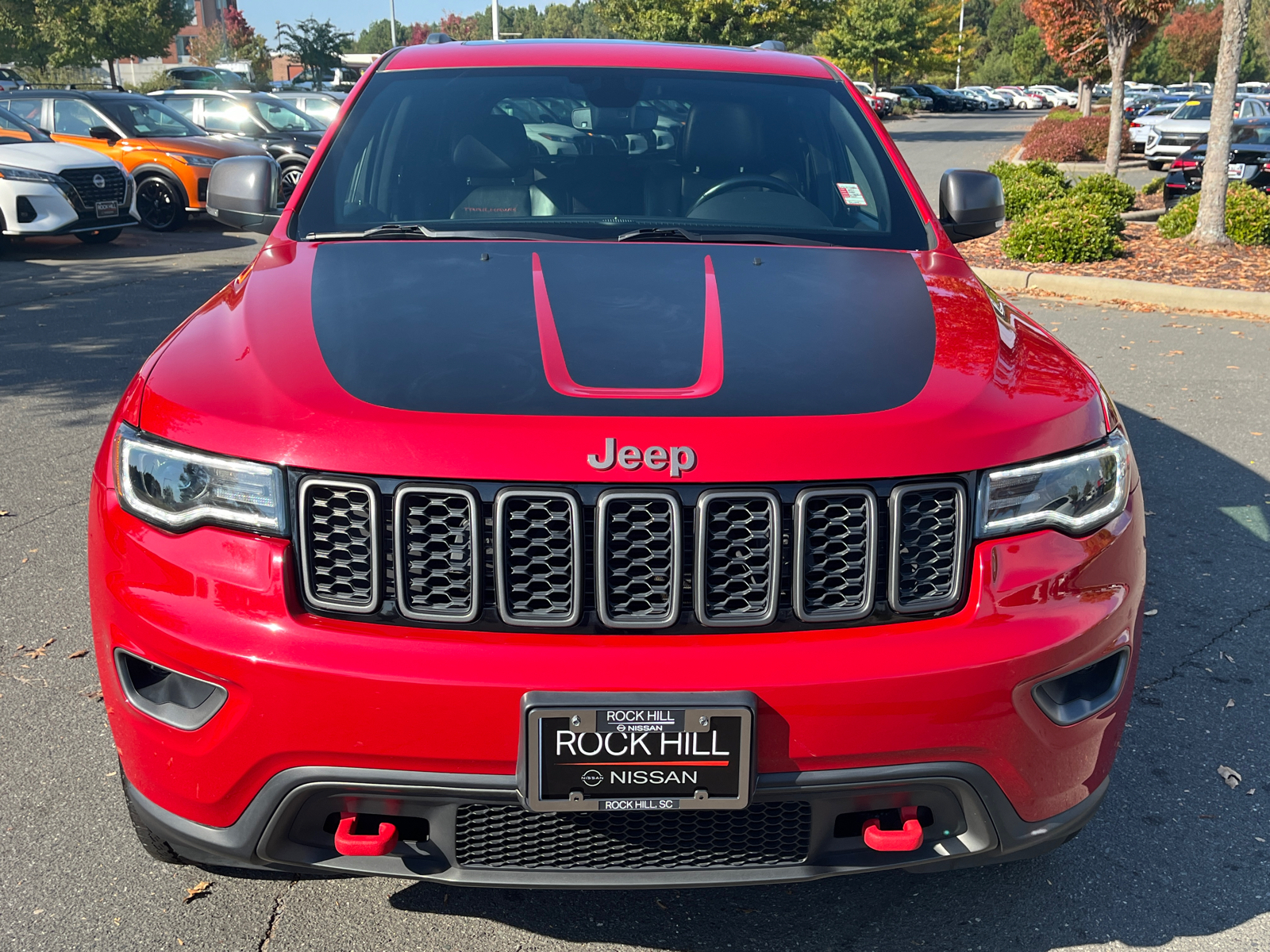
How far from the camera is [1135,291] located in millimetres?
10586

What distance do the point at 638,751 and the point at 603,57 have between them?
104 inches

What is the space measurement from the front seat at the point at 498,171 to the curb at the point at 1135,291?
726 centimetres

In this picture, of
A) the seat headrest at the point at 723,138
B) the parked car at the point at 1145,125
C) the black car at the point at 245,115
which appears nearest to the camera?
the seat headrest at the point at 723,138

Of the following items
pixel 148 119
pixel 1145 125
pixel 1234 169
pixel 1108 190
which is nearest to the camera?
pixel 1108 190

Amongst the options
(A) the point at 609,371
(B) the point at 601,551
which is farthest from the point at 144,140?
(B) the point at 601,551

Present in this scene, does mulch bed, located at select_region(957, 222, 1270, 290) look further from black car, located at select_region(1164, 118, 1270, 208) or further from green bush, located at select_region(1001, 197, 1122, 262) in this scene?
black car, located at select_region(1164, 118, 1270, 208)

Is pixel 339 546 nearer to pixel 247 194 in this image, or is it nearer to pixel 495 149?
pixel 495 149

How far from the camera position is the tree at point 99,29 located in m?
37.2

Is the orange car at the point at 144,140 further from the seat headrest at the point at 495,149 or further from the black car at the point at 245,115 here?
the seat headrest at the point at 495,149

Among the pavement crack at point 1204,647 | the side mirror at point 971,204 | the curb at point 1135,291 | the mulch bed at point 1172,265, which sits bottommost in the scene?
the pavement crack at point 1204,647

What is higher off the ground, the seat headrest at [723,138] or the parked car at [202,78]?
the parked car at [202,78]

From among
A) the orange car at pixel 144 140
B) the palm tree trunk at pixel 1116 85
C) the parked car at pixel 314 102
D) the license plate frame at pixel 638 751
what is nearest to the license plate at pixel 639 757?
the license plate frame at pixel 638 751

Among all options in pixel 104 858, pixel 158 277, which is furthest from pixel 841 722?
pixel 158 277

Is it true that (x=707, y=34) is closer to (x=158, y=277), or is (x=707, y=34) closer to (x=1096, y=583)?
(x=158, y=277)
